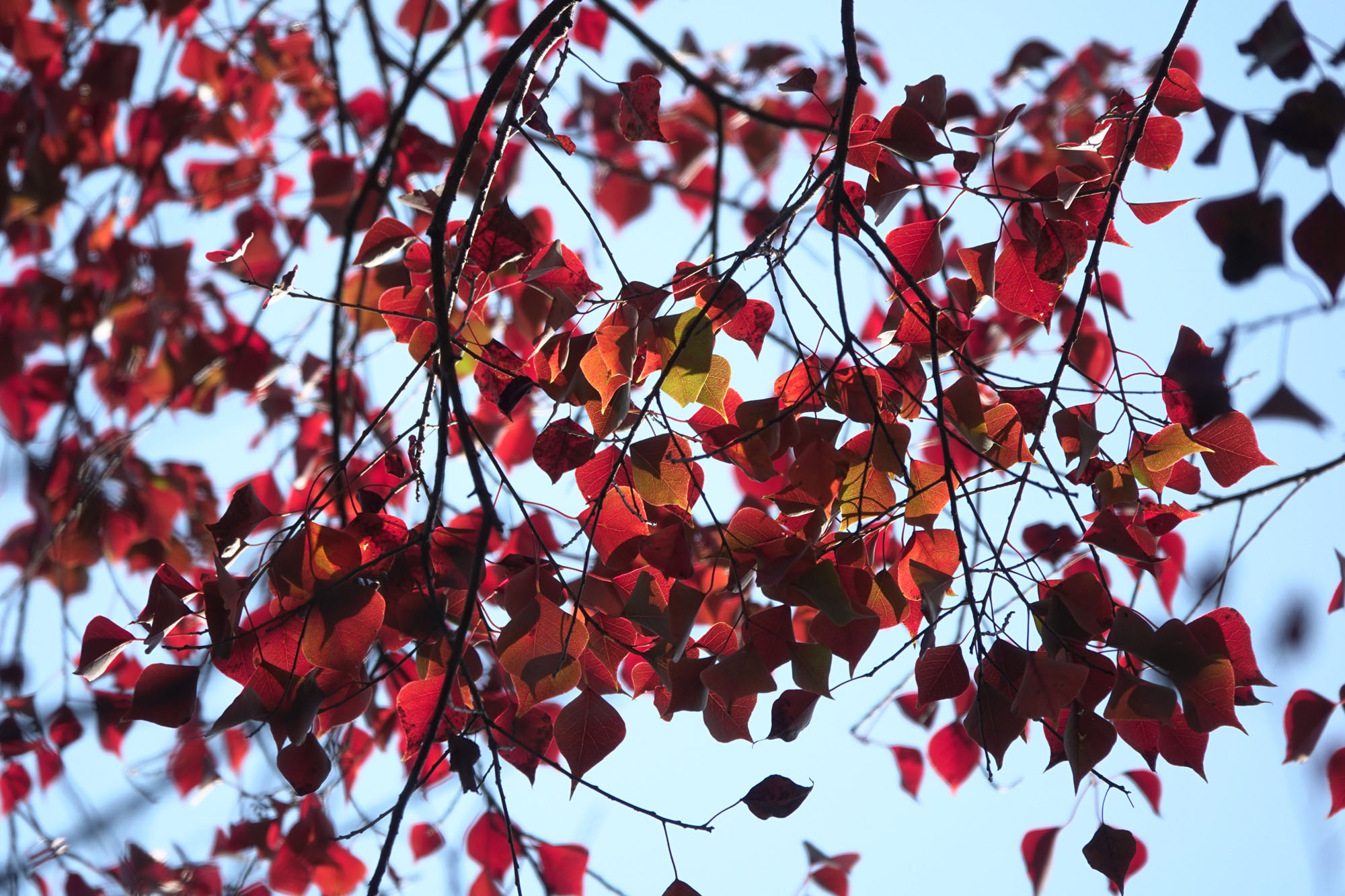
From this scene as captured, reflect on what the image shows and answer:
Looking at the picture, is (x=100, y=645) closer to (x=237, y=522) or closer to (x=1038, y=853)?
(x=237, y=522)

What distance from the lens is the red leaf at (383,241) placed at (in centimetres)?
65

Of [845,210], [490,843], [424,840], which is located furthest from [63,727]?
[845,210]

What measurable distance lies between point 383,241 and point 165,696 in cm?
32

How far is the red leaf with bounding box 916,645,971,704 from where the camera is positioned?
0.60m

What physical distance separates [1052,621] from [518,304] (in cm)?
98

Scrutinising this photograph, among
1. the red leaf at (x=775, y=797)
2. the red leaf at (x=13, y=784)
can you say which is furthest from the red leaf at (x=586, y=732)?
the red leaf at (x=13, y=784)

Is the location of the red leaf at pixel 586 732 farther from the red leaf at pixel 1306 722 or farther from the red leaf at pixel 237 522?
the red leaf at pixel 1306 722

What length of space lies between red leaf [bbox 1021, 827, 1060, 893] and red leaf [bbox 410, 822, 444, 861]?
0.68 metres

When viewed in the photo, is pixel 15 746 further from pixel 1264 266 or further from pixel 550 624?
pixel 1264 266

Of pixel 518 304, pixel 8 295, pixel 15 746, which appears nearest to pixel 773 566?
pixel 518 304

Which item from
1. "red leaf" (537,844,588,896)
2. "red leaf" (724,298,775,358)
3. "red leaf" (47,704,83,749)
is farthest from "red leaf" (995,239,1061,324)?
"red leaf" (47,704,83,749)

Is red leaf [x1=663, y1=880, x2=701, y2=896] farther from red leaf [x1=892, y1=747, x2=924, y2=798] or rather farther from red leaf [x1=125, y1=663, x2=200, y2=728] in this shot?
red leaf [x1=892, y1=747, x2=924, y2=798]

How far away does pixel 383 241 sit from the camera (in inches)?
25.9

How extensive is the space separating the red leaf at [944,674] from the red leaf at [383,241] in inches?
17.3
